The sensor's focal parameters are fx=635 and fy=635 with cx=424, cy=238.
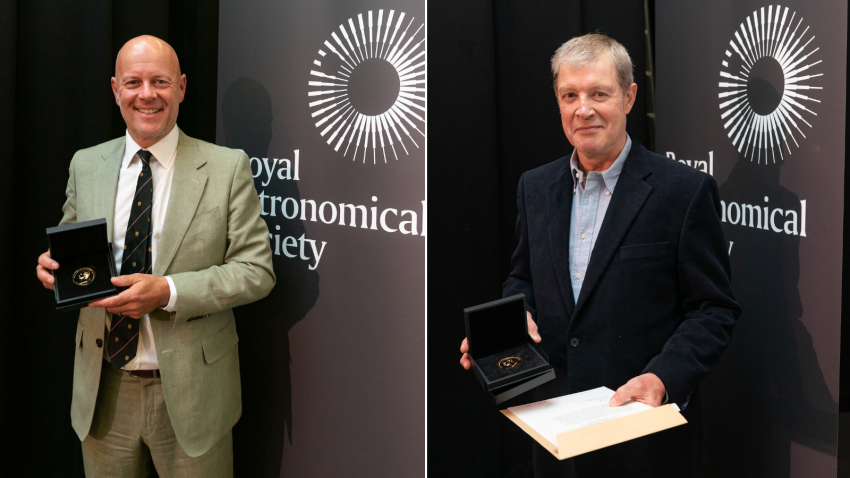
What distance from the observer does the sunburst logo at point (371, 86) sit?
2141 mm

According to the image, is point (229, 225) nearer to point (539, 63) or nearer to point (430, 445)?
point (430, 445)

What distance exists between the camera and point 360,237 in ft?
7.63

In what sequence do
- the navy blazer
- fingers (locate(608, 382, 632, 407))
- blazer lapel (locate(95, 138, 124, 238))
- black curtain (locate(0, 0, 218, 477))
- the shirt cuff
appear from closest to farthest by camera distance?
fingers (locate(608, 382, 632, 407)) → the navy blazer → the shirt cuff → blazer lapel (locate(95, 138, 124, 238)) → black curtain (locate(0, 0, 218, 477))

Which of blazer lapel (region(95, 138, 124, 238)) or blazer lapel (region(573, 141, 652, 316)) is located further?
blazer lapel (region(95, 138, 124, 238))

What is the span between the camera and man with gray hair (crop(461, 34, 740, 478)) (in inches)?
62.9

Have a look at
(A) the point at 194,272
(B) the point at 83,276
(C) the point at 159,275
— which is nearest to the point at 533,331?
(A) the point at 194,272

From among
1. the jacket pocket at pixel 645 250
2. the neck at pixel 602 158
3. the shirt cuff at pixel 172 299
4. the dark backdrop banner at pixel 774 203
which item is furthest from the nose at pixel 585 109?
the shirt cuff at pixel 172 299

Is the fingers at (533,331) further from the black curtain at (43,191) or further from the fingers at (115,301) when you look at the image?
the black curtain at (43,191)

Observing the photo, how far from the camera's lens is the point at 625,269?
165 cm

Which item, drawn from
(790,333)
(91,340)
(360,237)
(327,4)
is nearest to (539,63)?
(327,4)

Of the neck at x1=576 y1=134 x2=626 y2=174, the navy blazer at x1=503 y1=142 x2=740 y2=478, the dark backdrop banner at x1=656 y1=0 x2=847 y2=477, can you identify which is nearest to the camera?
the navy blazer at x1=503 y1=142 x2=740 y2=478

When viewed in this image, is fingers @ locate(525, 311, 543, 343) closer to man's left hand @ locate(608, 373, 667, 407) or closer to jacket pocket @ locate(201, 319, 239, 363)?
man's left hand @ locate(608, 373, 667, 407)

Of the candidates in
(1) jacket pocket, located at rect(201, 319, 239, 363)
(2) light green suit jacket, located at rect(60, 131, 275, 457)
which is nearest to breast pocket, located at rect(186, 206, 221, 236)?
(2) light green suit jacket, located at rect(60, 131, 275, 457)

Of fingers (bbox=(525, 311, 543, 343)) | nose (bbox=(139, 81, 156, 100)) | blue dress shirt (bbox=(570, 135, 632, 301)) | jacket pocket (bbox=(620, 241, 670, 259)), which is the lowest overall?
fingers (bbox=(525, 311, 543, 343))
